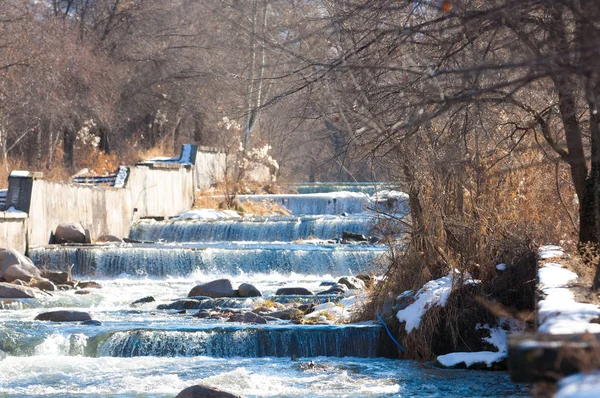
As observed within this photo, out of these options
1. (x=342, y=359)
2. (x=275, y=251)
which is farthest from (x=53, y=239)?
(x=342, y=359)

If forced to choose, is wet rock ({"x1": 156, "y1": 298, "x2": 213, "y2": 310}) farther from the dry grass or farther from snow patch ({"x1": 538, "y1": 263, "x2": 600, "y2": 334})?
the dry grass

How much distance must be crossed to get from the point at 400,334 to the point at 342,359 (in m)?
0.71

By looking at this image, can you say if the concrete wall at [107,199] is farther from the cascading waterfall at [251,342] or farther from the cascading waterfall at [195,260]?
the cascading waterfall at [251,342]

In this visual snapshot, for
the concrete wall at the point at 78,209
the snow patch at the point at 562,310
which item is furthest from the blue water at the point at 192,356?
the concrete wall at the point at 78,209

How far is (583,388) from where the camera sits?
12.0 feet

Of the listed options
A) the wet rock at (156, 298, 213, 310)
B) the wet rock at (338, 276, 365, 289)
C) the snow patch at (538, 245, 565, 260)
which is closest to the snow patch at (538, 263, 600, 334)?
the snow patch at (538, 245, 565, 260)

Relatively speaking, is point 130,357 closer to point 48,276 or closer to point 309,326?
point 309,326

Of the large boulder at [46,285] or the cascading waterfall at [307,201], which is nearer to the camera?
the large boulder at [46,285]

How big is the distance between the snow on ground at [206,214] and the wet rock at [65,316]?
12.7 m

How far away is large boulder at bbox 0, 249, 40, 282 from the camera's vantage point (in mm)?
16719

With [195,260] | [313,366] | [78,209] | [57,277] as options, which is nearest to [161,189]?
[78,209]

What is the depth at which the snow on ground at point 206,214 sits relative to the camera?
2617cm

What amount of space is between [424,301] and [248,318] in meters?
3.11

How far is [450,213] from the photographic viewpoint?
11.7 metres
